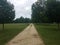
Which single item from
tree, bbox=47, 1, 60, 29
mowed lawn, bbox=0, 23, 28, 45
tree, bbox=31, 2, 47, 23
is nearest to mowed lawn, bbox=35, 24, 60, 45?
mowed lawn, bbox=0, 23, 28, 45

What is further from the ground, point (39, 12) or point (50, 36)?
point (39, 12)

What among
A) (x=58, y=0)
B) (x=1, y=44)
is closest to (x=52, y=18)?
(x=58, y=0)

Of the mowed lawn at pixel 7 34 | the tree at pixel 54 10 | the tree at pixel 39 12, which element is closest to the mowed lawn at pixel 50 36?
the mowed lawn at pixel 7 34

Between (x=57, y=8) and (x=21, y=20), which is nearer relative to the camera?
(x=57, y=8)

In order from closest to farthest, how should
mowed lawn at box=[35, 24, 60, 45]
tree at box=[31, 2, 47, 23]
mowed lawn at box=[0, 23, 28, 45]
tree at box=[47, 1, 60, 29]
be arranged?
mowed lawn at box=[35, 24, 60, 45] → mowed lawn at box=[0, 23, 28, 45] → tree at box=[47, 1, 60, 29] → tree at box=[31, 2, 47, 23]

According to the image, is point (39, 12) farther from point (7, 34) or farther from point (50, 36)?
point (50, 36)

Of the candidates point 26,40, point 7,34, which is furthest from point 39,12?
point 26,40

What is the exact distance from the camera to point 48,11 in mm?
37844

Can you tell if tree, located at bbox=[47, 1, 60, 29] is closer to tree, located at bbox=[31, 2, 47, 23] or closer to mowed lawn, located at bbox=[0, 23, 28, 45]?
mowed lawn, located at bbox=[0, 23, 28, 45]

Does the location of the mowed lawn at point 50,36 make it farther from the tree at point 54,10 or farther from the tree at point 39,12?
the tree at point 39,12

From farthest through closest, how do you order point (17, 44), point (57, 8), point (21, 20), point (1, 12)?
1. point (21, 20)
2. point (57, 8)
3. point (1, 12)
4. point (17, 44)

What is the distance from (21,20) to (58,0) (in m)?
123

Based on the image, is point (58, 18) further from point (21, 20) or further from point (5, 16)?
point (21, 20)

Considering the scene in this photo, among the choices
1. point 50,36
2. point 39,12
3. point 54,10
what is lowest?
A: point 50,36
